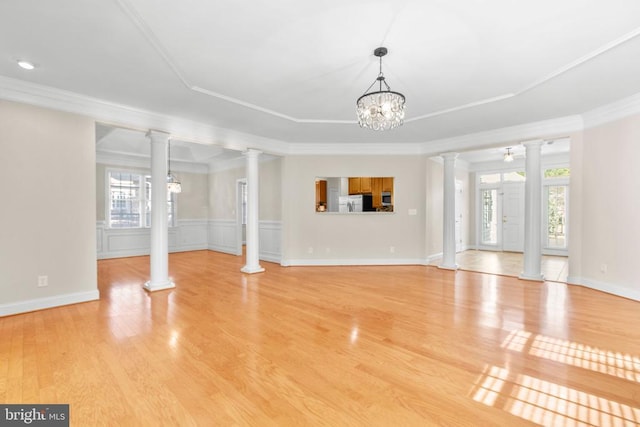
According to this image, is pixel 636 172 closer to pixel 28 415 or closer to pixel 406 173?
pixel 406 173

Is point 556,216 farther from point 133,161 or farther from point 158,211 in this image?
point 133,161

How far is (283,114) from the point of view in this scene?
4.42 metres

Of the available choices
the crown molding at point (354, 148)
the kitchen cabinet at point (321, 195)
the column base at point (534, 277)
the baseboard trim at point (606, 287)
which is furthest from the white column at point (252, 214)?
the baseboard trim at point (606, 287)

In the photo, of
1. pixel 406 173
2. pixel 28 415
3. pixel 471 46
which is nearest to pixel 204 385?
pixel 28 415

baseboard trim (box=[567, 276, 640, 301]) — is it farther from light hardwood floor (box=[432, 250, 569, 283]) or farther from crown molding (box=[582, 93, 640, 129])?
crown molding (box=[582, 93, 640, 129])

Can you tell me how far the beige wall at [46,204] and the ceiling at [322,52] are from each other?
53 centimetres

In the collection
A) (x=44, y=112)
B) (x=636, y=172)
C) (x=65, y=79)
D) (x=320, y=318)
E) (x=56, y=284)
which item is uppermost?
(x=65, y=79)

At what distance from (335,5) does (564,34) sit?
79.0 inches

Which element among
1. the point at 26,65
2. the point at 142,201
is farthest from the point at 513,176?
the point at 142,201

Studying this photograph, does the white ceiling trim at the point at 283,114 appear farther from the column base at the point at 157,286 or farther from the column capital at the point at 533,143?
the column base at the point at 157,286

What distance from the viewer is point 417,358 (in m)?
2.28

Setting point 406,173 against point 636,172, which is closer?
point 636,172

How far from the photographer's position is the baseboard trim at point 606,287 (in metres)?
3.83

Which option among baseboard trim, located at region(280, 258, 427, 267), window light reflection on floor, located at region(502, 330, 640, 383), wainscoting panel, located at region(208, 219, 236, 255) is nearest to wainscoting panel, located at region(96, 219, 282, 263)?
wainscoting panel, located at region(208, 219, 236, 255)
